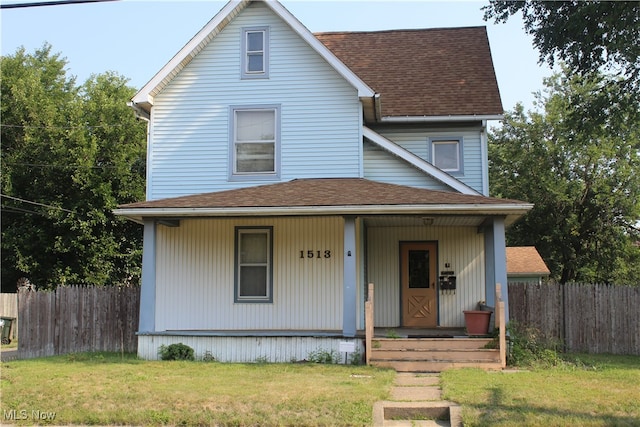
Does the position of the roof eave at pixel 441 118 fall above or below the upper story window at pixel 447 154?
above

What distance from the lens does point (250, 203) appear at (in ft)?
46.4

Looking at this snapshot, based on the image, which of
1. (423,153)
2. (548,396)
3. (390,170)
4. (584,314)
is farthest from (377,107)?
(548,396)

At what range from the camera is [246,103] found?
1662cm

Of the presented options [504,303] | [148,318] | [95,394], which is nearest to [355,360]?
[504,303]

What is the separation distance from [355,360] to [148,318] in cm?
450

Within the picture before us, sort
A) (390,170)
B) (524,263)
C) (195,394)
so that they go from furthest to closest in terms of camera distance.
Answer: (524,263), (390,170), (195,394)

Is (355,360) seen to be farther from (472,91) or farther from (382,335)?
(472,91)

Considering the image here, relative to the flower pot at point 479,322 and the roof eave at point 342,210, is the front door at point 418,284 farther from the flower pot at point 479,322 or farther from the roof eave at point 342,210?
the roof eave at point 342,210

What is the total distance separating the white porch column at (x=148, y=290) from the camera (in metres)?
14.5

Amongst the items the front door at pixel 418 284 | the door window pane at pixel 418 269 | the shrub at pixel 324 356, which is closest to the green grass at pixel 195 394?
the shrub at pixel 324 356

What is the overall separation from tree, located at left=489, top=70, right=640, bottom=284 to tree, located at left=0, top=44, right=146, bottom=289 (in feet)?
61.5

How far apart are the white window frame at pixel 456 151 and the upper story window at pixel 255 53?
4.77 m

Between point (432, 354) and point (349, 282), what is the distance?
2.20 meters

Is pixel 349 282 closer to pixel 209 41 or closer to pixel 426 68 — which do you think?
pixel 209 41
